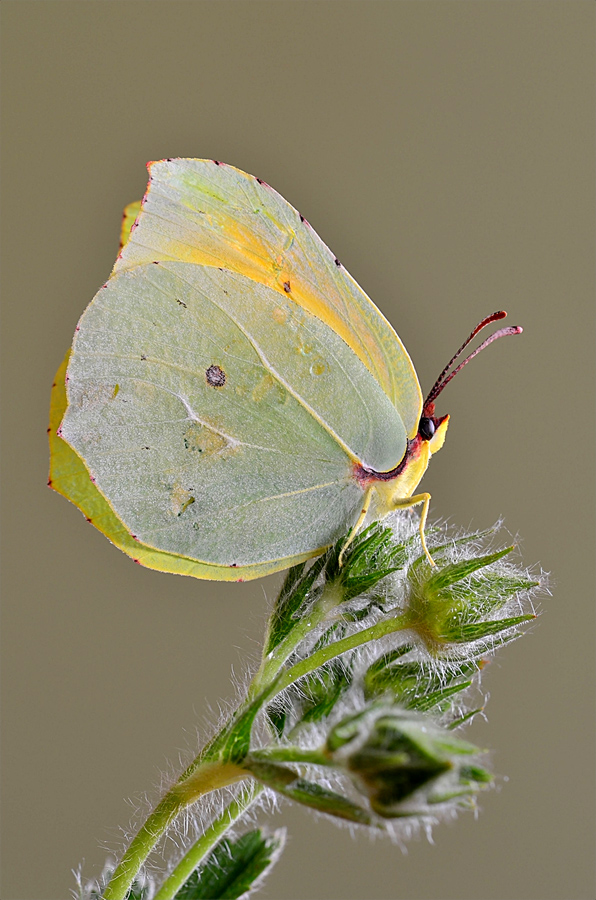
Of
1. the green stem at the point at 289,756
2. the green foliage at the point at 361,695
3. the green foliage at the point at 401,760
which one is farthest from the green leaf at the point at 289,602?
the green foliage at the point at 401,760

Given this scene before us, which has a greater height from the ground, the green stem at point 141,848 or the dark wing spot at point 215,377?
the dark wing spot at point 215,377

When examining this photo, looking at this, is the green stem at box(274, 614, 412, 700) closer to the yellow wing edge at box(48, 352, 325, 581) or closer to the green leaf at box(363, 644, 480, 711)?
the green leaf at box(363, 644, 480, 711)

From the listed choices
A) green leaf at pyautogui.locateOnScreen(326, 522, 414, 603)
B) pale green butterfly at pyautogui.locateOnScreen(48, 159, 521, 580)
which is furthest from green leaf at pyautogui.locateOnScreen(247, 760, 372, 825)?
pale green butterfly at pyautogui.locateOnScreen(48, 159, 521, 580)

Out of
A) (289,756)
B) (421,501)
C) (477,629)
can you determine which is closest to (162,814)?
(289,756)

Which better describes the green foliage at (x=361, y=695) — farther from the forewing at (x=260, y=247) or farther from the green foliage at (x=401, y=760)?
the forewing at (x=260, y=247)

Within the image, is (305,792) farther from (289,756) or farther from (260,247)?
(260,247)

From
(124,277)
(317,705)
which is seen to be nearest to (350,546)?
(317,705)

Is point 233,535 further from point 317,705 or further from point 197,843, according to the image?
point 197,843
